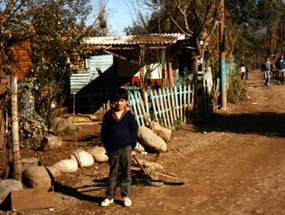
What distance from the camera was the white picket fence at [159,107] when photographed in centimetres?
951

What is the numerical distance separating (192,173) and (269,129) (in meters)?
5.11

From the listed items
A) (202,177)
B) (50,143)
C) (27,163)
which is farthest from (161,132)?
(27,163)

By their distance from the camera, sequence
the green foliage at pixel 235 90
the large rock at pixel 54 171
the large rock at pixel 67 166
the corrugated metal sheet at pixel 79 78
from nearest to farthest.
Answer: the large rock at pixel 54 171
the large rock at pixel 67 166
the green foliage at pixel 235 90
the corrugated metal sheet at pixel 79 78

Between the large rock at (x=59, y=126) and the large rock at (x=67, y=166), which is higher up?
the large rock at (x=59, y=126)

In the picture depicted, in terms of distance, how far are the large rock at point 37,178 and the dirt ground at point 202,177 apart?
0.71 feet

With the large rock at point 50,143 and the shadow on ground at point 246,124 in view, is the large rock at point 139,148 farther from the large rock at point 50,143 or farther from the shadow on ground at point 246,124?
the shadow on ground at point 246,124

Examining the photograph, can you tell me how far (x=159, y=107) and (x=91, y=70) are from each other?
7.69 m

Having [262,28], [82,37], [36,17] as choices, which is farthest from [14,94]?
[262,28]

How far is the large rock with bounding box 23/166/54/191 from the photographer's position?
220 inches

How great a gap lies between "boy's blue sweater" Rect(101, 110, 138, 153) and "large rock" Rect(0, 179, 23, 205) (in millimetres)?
1494

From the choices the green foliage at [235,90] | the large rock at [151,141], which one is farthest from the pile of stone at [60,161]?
the green foliage at [235,90]

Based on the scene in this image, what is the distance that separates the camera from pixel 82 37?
38.5 feet

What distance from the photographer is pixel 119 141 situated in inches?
190

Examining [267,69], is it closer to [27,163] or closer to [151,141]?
[151,141]
